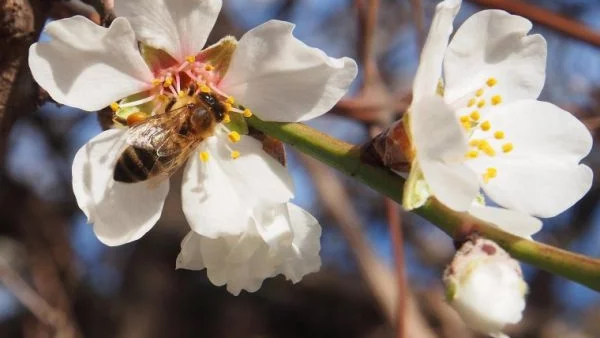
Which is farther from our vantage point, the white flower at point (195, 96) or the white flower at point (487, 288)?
the white flower at point (195, 96)

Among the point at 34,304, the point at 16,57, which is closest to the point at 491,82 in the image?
the point at 16,57

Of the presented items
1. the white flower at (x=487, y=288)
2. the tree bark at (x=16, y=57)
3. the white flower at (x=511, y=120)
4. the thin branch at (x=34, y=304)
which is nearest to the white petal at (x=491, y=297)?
the white flower at (x=487, y=288)

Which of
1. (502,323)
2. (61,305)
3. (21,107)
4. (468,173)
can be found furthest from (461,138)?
(61,305)

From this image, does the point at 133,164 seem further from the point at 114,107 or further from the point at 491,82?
the point at 491,82

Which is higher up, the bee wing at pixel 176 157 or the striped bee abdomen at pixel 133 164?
the striped bee abdomen at pixel 133 164

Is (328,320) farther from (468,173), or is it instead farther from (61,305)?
(468,173)

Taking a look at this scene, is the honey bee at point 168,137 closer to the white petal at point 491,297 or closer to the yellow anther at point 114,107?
the yellow anther at point 114,107

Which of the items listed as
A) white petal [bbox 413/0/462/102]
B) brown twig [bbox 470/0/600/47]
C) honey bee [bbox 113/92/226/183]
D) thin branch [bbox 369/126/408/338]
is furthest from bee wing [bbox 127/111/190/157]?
brown twig [bbox 470/0/600/47]
